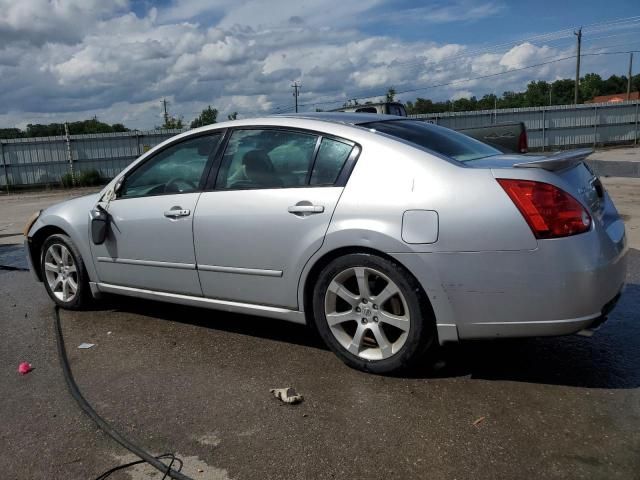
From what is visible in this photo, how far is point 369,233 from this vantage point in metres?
3.27

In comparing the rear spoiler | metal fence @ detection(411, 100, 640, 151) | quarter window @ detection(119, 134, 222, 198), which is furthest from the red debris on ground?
metal fence @ detection(411, 100, 640, 151)

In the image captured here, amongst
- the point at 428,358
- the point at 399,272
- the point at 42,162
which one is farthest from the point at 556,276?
the point at 42,162

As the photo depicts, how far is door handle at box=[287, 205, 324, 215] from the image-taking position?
3.48m

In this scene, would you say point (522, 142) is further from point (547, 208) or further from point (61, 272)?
point (61, 272)

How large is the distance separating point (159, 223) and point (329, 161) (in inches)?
56.8

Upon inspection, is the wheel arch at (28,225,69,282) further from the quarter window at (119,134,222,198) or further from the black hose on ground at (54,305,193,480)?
the black hose on ground at (54,305,193,480)

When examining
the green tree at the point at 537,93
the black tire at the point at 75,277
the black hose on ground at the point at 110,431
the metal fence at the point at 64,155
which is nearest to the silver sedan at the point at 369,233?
the black tire at the point at 75,277

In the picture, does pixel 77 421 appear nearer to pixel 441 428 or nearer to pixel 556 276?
pixel 441 428

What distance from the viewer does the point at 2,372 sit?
152 inches

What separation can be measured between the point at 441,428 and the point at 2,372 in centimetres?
284

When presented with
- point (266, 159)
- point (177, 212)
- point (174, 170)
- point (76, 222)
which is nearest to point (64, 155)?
point (76, 222)

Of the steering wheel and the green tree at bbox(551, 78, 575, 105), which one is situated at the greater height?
the green tree at bbox(551, 78, 575, 105)

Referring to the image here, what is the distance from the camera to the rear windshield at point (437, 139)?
359 cm

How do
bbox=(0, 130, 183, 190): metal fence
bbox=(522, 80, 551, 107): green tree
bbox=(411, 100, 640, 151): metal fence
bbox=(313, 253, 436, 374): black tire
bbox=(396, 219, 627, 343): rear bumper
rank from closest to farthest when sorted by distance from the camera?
bbox=(396, 219, 627, 343): rear bumper → bbox=(313, 253, 436, 374): black tire → bbox=(0, 130, 183, 190): metal fence → bbox=(411, 100, 640, 151): metal fence → bbox=(522, 80, 551, 107): green tree
